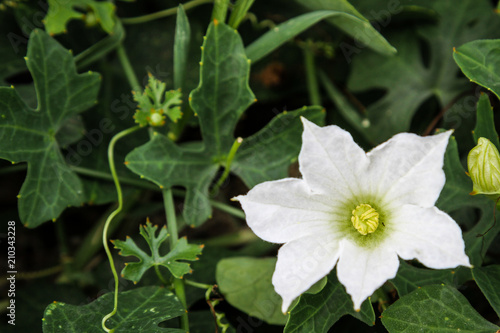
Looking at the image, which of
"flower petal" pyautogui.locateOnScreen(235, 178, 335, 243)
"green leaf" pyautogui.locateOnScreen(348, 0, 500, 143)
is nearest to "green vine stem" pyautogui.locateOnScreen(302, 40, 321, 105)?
"green leaf" pyautogui.locateOnScreen(348, 0, 500, 143)

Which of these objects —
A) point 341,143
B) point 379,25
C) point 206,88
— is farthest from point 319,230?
point 379,25

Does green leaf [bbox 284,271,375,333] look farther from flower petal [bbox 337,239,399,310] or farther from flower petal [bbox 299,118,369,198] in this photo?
flower petal [bbox 299,118,369,198]

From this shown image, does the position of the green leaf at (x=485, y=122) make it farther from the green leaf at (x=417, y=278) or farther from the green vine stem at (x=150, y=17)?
the green vine stem at (x=150, y=17)

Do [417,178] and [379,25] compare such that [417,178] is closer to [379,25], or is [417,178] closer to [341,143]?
[341,143]

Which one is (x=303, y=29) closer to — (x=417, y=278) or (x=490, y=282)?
(x=417, y=278)

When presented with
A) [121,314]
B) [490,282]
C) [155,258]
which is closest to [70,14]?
[155,258]
